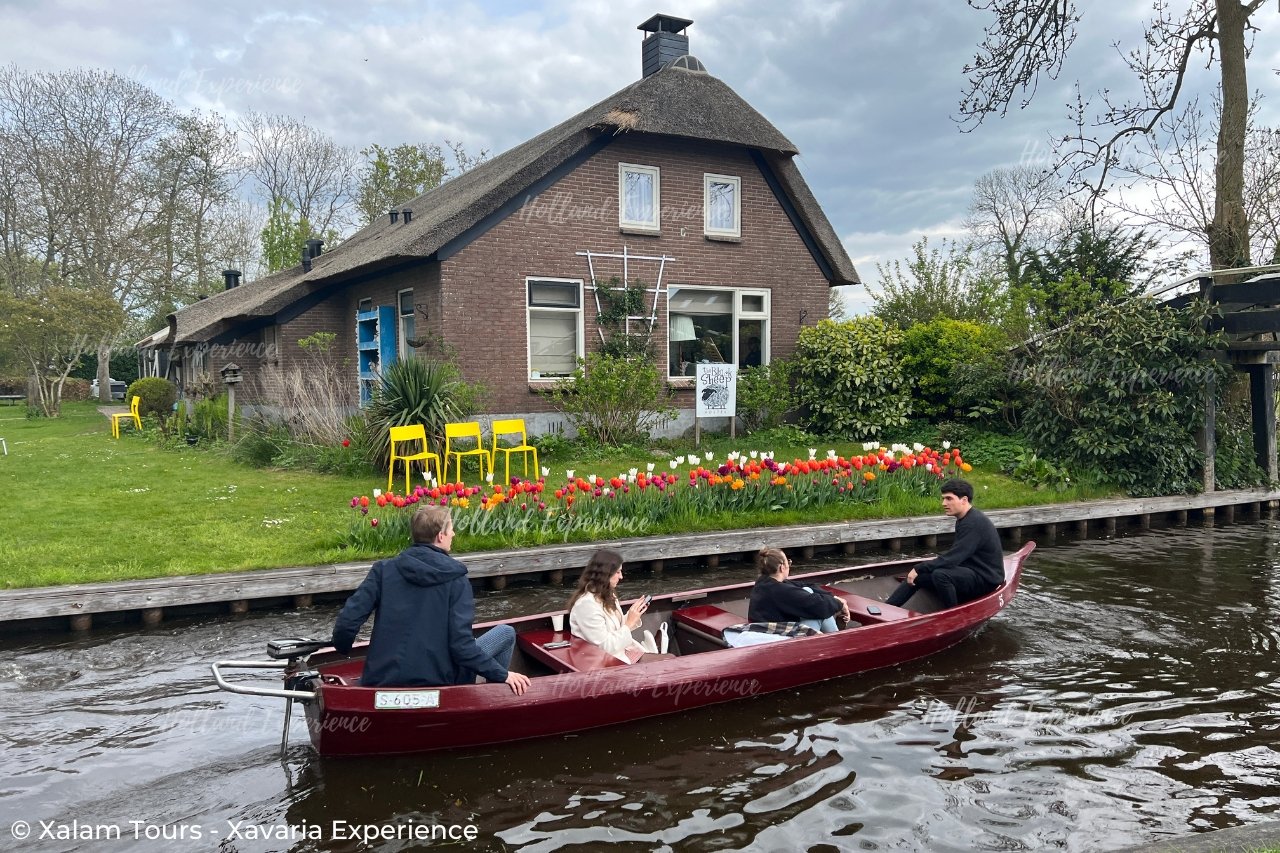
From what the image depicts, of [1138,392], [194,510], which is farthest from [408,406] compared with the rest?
[1138,392]

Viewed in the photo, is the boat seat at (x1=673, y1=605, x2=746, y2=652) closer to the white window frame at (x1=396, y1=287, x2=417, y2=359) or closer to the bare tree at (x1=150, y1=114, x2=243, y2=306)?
the white window frame at (x1=396, y1=287, x2=417, y2=359)

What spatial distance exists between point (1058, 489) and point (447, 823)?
35.2ft

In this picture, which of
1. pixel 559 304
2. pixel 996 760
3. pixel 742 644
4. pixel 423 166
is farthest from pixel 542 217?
pixel 423 166

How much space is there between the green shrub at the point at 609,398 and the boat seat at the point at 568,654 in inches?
341

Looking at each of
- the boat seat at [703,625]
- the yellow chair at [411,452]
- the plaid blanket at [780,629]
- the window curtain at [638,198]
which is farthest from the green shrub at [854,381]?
the plaid blanket at [780,629]

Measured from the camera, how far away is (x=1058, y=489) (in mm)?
12781

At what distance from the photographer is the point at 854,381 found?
16453 mm

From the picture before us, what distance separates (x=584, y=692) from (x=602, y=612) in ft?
2.18

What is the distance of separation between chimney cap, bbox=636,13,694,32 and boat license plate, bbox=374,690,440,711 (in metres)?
16.7

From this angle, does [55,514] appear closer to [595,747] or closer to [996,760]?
[595,747]

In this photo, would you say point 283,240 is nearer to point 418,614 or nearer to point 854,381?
point 854,381

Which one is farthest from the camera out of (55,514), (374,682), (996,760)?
(55,514)

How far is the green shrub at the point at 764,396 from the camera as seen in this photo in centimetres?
1680

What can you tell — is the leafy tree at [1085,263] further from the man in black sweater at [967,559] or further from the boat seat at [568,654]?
the boat seat at [568,654]
